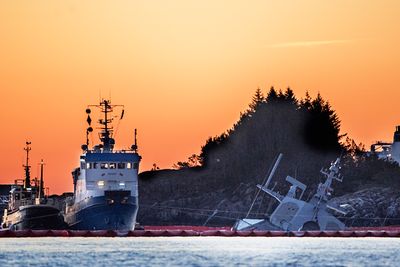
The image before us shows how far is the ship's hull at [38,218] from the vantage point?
626 ft

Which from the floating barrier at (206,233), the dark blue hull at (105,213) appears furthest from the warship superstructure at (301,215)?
Result: the floating barrier at (206,233)

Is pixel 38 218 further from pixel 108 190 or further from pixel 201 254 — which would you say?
pixel 201 254

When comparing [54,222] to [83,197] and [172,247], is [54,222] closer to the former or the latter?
[83,197]

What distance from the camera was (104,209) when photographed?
17975 cm

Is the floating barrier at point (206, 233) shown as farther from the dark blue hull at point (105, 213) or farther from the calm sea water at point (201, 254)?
the dark blue hull at point (105, 213)

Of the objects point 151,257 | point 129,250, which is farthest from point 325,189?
point 151,257

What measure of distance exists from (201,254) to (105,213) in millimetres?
46745

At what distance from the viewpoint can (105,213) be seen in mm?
180000

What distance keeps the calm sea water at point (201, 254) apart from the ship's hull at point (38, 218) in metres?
22.3

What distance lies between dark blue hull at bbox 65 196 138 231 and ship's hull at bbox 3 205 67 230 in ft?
29.5

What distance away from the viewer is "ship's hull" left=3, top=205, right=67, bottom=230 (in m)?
191

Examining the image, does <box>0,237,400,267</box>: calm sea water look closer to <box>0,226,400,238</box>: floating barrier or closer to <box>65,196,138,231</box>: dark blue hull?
<box>0,226,400,238</box>: floating barrier

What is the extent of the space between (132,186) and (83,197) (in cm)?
740

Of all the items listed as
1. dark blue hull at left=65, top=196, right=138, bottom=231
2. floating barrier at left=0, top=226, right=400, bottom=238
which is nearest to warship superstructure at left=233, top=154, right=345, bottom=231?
dark blue hull at left=65, top=196, right=138, bottom=231
